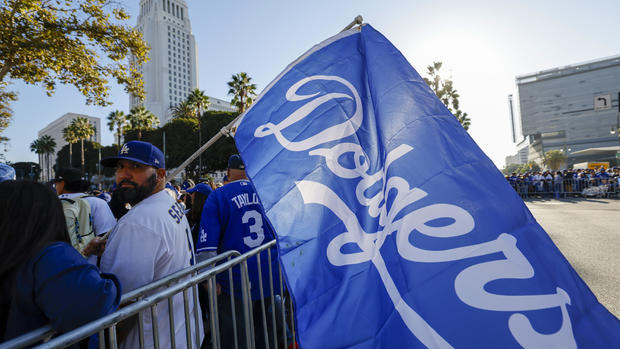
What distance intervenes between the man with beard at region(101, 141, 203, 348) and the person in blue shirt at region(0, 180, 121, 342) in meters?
0.39

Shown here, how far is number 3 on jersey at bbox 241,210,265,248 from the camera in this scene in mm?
3227

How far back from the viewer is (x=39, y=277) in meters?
1.35

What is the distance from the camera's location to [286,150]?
2.11m

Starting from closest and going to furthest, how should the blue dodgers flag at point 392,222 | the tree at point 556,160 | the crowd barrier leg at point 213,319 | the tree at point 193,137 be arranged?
1. the blue dodgers flag at point 392,222
2. the crowd barrier leg at point 213,319
3. the tree at point 193,137
4. the tree at point 556,160

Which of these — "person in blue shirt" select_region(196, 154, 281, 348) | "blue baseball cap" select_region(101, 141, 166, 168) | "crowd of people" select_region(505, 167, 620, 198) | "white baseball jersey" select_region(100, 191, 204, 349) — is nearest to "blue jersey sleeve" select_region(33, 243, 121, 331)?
"white baseball jersey" select_region(100, 191, 204, 349)

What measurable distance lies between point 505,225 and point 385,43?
1.45 meters

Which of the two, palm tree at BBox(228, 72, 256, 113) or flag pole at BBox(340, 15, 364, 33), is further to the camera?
palm tree at BBox(228, 72, 256, 113)

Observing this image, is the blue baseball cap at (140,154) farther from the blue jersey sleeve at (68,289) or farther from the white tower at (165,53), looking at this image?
the white tower at (165,53)

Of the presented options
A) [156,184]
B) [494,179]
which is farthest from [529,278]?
[156,184]

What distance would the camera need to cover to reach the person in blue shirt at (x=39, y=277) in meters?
1.33

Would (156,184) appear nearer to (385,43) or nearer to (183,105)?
(385,43)

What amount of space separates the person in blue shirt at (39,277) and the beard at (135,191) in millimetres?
802

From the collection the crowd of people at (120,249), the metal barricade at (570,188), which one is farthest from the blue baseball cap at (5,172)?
the metal barricade at (570,188)

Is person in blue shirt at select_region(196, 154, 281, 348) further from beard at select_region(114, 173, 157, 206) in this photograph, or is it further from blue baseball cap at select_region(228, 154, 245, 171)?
beard at select_region(114, 173, 157, 206)
